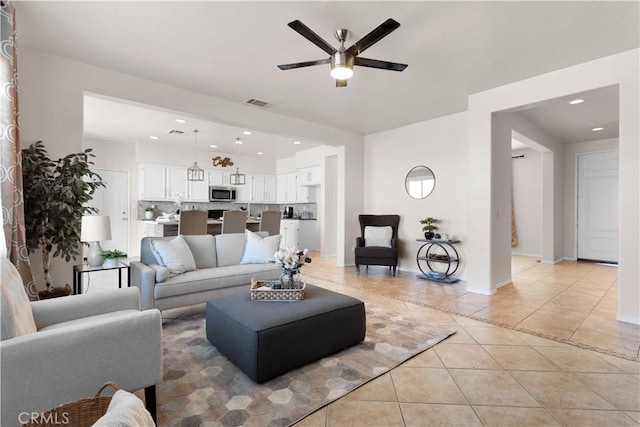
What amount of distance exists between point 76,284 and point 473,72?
4721 mm

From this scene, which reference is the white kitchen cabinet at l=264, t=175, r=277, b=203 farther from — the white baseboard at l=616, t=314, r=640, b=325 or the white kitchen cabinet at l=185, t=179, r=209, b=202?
the white baseboard at l=616, t=314, r=640, b=325

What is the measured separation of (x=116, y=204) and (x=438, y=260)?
696 cm

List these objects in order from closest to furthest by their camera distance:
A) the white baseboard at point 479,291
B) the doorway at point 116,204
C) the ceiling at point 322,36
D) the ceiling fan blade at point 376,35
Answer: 1. the ceiling fan blade at point 376,35
2. the ceiling at point 322,36
3. the white baseboard at point 479,291
4. the doorway at point 116,204

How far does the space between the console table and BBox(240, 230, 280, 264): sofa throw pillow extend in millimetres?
2455

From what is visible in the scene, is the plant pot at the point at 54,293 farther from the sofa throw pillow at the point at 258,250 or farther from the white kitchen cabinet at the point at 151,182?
the white kitchen cabinet at the point at 151,182

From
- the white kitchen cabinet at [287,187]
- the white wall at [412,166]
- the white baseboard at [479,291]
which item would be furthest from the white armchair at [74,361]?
the white kitchen cabinet at [287,187]

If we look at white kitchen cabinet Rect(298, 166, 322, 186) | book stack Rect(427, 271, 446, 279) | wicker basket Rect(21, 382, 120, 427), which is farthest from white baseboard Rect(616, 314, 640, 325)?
→ white kitchen cabinet Rect(298, 166, 322, 186)

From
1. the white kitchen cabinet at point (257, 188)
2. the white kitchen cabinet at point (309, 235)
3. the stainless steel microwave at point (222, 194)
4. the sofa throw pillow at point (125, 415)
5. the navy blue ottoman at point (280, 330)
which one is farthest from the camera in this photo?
the white kitchen cabinet at point (257, 188)

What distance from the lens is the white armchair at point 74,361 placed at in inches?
50.7

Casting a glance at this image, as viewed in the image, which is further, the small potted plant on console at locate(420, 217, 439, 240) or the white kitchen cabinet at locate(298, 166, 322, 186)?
the white kitchen cabinet at locate(298, 166, 322, 186)

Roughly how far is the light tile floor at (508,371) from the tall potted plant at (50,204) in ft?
8.91

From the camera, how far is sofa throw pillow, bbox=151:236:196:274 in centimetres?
324

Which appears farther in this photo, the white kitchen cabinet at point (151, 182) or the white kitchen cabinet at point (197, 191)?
the white kitchen cabinet at point (197, 191)

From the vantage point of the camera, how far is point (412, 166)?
5.60 m
